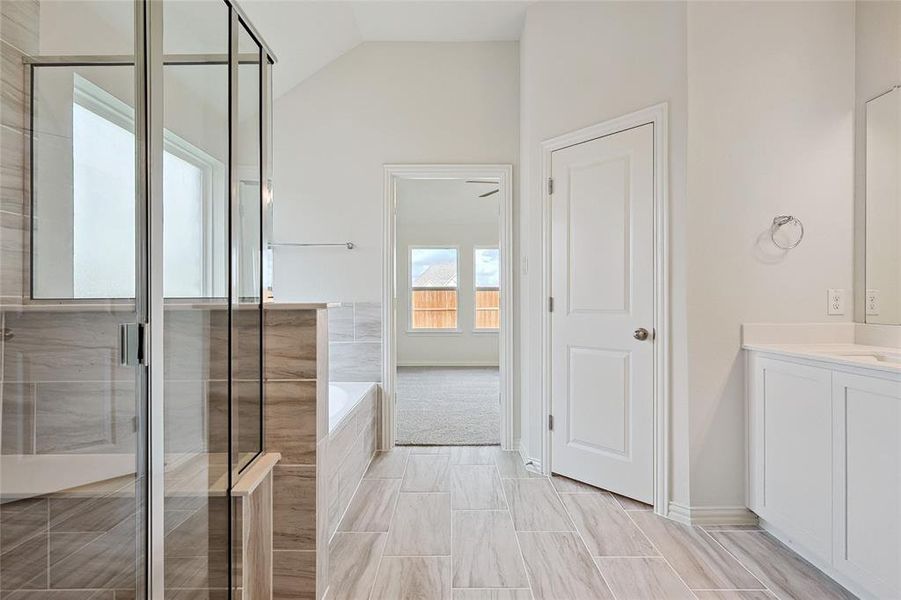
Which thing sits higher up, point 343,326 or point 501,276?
point 501,276

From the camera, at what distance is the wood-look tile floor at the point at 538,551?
182 centimetres

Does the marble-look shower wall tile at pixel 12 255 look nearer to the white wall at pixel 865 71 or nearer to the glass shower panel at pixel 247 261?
the glass shower panel at pixel 247 261

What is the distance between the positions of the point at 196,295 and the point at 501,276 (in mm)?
2570

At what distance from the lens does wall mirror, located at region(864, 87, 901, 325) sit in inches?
88.1

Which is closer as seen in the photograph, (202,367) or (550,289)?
(202,367)

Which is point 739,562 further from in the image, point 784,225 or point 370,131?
point 370,131

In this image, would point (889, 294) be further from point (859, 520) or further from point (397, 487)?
point (397, 487)

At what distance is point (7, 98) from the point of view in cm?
96

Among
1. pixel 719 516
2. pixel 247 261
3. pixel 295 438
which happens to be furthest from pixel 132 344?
pixel 719 516

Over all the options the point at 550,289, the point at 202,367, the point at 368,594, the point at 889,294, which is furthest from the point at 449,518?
the point at 889,294

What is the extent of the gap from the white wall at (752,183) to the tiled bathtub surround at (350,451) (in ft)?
5.78

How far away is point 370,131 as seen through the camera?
3561 millimetres

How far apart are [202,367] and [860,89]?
3170mm

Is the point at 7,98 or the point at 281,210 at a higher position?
the point at 281,210
